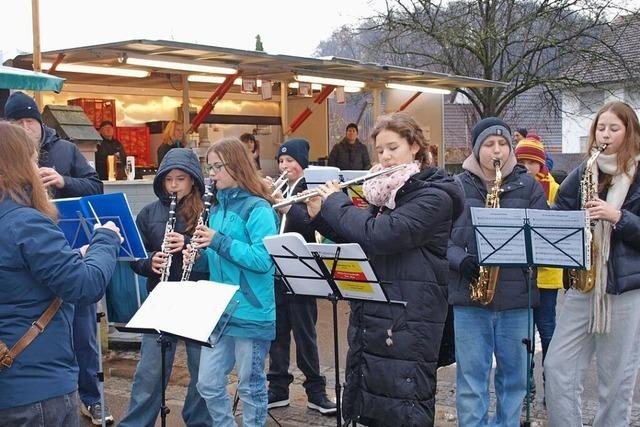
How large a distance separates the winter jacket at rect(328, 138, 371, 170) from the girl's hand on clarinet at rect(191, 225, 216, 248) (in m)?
10.2

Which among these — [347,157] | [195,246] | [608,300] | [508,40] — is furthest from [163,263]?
[508,40]

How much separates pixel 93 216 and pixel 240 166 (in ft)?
2.87

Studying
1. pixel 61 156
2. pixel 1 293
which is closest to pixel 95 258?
pixel 1 293

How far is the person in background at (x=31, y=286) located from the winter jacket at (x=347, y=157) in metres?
11.4

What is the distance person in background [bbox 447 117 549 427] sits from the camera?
15.2 feet

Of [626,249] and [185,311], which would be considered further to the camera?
[626,249]

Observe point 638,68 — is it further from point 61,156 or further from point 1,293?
point 1,293

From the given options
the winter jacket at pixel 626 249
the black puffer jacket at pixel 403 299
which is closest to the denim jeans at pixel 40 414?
the black puffer jacket at pixel 403 299

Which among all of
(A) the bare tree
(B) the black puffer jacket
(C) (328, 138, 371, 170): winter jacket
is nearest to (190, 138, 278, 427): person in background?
(B) the black puffer jacket

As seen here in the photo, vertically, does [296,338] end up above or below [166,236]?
below

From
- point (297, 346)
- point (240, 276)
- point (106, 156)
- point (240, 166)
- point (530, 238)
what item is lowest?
point (297, 346)

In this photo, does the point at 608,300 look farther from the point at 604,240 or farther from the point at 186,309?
the point at 186,309

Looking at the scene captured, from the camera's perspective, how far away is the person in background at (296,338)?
5688 mm

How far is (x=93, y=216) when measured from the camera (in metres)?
4.08
